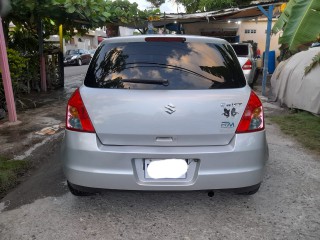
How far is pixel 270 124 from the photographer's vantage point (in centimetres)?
737

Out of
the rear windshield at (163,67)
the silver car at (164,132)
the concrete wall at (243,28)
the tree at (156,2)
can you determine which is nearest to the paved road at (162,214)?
the silver car at (164,132)

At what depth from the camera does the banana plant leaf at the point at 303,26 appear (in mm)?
4566

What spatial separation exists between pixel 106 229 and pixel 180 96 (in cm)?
137

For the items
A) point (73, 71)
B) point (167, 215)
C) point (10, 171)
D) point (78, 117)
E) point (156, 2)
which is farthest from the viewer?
point (156, 2)

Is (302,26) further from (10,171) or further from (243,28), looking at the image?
(243,28)

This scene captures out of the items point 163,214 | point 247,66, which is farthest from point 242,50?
point 163,214

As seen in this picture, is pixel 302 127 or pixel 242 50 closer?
pixel 302 127

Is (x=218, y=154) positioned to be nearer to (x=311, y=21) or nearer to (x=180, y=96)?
(x=180, y=96)

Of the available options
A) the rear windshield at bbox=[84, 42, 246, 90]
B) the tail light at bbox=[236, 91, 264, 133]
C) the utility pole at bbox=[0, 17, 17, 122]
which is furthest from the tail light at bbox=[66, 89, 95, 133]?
the utility pole at bbox=[0, 17, 17, 122]

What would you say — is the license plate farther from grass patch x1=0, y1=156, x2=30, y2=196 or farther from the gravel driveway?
grass patch x1=0, y1=156, x2=30, y2=196

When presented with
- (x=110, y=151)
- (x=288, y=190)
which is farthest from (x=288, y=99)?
(x=110, y=151)

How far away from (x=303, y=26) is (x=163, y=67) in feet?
8.59

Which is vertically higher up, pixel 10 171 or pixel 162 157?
pixel 162 157

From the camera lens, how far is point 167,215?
129 inches
